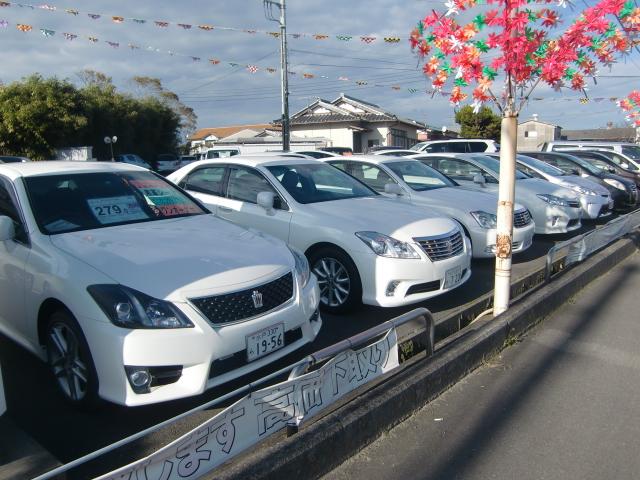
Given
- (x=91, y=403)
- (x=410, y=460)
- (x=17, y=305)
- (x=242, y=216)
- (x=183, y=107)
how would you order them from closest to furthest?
(x=410, y=460) < (x=91, y=403) < (x=17, y=305) < (x=242, y=216) < (x=183, y=107)

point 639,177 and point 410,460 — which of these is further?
point 639,177

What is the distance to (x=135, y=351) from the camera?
287 centimetres

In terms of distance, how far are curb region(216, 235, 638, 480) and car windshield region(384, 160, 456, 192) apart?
299cm

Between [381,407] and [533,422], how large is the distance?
998mm

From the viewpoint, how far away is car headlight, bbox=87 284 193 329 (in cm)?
294

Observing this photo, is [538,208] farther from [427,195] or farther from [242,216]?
[242,216]

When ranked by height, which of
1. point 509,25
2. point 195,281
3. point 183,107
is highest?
point 183,107

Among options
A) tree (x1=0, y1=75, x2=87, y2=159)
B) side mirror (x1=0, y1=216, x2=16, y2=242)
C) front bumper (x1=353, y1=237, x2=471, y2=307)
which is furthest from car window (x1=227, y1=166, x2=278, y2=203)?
tree (x1=0, y1=75, x2=87, y2=159)

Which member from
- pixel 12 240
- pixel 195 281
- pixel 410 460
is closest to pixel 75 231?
pixel 12 240

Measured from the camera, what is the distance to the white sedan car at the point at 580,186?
9.91m

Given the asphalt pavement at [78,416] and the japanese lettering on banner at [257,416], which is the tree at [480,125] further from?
the japanese lettering on banner at [257,416]

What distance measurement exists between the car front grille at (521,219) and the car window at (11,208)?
5.67m

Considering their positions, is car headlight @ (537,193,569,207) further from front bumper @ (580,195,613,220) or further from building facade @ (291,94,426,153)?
building facade @ (291,94,426,153)

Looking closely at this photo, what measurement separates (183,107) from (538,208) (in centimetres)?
5887
